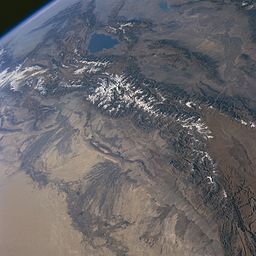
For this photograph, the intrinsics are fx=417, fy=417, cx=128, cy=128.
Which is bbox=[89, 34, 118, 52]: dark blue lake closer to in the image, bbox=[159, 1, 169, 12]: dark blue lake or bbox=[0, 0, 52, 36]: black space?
bbox=[159, 1, 169, 12]: dark blue lake

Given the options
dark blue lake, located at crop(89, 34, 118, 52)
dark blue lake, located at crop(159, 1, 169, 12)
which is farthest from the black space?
dark blue lake, located at crop(159, 1, 169, 12)

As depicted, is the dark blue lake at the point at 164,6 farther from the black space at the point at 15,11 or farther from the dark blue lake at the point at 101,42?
the black space at the point at 15,11

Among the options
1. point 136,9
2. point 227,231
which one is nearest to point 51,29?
point 136,9

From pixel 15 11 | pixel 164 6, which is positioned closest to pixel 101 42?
pixel 164 6

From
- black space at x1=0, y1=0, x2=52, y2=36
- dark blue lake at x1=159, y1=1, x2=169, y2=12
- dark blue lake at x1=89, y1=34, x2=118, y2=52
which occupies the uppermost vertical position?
black space at x1=0, y1=0, x2=52, y2=36

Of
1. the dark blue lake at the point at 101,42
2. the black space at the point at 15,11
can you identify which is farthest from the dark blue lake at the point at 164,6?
the black space at the point at 15,11

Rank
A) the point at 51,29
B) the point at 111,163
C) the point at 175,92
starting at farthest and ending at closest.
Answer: the point at 51,29 → the point at 175,92 → the point at 111,163

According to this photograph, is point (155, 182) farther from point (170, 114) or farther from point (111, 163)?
point (170, 114)
